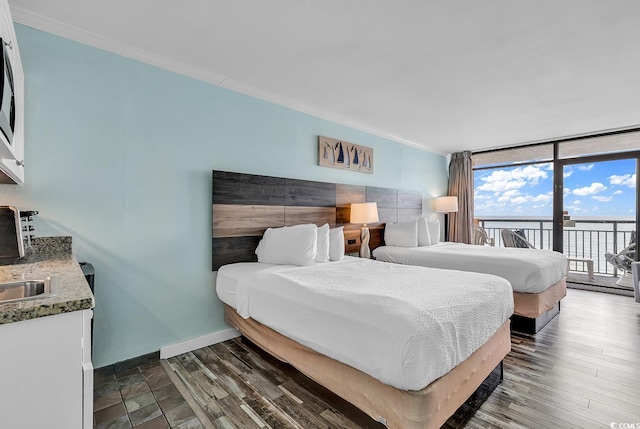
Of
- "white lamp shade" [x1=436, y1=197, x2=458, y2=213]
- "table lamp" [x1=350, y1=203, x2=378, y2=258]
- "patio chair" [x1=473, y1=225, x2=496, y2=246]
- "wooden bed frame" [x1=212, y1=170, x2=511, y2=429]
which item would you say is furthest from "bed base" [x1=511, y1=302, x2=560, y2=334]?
"white lamp shade" [x1=436, y1=197, x2=458, y2=213]

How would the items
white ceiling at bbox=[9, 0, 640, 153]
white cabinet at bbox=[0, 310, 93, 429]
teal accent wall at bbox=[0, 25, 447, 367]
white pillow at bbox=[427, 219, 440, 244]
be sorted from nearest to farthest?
white cabinet at bbox=[0, 310, 93, 429], white ceiling at bbox=[9, 0, 640, 153], teal accent wall at bbox=[0, 25, 447, 367], white pillow at bbox=[427, 219, 440, 244]

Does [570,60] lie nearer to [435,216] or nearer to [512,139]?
[512,139]

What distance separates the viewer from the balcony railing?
513 cm

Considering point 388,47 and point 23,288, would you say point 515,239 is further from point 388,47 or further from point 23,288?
point 23,288

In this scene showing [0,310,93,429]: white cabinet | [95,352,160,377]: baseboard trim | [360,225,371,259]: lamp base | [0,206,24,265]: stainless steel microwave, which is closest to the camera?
[0,310,93,429]: white cabinet

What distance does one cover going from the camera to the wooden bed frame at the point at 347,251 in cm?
146

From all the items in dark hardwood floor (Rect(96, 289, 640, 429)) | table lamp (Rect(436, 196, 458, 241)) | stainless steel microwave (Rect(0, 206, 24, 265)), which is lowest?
dark hardwood floor (Rect(96, 289, 640, 429))

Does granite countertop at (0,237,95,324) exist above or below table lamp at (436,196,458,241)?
below

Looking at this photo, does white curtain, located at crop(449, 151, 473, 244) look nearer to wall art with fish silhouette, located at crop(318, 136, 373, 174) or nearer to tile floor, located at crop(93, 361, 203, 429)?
wall art with fish silhouette, located at crop(318, 136, 373, 174)

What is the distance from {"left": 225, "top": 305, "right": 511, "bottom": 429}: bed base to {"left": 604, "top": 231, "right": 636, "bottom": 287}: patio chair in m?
4.09

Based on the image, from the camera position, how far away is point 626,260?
466cm

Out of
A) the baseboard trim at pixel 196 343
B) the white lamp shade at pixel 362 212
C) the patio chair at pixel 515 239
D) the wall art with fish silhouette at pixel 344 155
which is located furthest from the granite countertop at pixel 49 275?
the patio chair at pixel 515 239

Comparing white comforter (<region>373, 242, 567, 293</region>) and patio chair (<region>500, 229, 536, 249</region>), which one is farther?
patio chair (<region>500, 229, 536, 249</region>)

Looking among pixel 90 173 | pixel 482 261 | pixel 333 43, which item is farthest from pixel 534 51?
pixel 90 173
